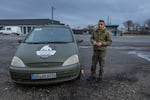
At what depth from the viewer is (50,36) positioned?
5.88 meters

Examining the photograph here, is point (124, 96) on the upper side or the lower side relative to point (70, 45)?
lower

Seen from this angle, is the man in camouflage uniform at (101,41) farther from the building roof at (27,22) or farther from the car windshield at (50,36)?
the building roof at (27,22)

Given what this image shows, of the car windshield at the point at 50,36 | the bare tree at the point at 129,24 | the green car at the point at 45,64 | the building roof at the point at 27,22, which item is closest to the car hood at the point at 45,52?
the green car at the point at 45,64

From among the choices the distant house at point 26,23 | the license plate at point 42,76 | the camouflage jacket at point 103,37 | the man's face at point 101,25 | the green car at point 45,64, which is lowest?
the license plate at point 42,76

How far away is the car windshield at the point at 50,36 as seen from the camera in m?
5.66

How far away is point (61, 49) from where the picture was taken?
498 cm

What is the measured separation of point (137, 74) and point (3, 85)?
3.93m

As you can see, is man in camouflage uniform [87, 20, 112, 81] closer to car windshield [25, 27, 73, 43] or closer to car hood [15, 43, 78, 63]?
car hood [15, 43, 78, 63]

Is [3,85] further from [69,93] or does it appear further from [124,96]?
[124,96]

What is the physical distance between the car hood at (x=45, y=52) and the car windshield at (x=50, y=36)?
39 cm

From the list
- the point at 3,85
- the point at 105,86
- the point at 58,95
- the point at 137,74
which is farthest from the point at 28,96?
the point at 137,74

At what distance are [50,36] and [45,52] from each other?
118 cm

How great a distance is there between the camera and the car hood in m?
4.60

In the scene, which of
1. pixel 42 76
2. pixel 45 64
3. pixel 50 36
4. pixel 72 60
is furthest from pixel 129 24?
pixel 42 76
